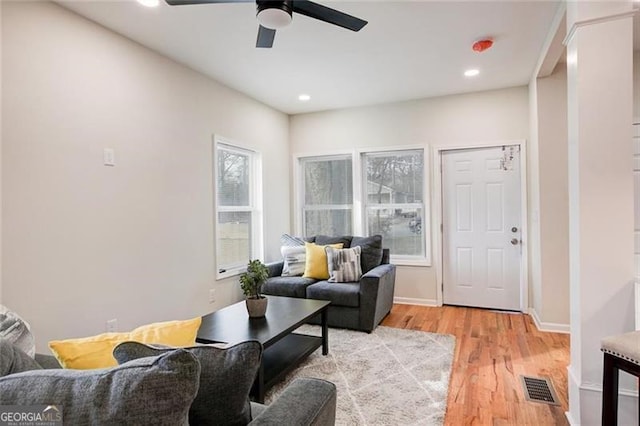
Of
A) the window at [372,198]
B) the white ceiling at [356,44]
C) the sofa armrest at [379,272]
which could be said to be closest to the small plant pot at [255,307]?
the sofa armrest at [379,272]

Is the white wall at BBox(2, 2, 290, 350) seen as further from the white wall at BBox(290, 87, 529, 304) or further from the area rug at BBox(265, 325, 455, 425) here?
the white wall at BBox(290, 87, 529, 304)

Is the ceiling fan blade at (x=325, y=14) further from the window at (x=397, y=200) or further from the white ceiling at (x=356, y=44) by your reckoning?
the window at (x=397, y=200)

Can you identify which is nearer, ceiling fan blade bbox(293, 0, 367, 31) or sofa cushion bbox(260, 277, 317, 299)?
ceiling fan blade bbox(293, 0, 367, 31)

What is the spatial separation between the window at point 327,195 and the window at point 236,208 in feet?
2.96

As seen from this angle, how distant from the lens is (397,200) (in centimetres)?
467

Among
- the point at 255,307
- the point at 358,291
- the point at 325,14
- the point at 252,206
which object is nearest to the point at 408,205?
the point at 358,291

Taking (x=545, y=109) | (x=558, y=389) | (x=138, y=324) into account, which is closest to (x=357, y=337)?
(x=558, y=389)

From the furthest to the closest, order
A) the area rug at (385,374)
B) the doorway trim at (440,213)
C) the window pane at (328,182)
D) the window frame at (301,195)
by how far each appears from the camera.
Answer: the window frame at (301,195), the window pane at (328,182), the doorway trim at (440,213), the area rug at (385,374)

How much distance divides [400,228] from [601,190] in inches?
114

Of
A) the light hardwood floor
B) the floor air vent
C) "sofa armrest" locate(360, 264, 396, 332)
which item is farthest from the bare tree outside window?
the floor air vent

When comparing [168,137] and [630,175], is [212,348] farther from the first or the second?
[168,137]

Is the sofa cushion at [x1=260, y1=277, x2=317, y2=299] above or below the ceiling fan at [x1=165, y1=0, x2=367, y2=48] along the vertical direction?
below

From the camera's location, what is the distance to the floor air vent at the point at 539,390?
7.30ft

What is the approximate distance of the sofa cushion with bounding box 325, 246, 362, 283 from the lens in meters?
3.73
